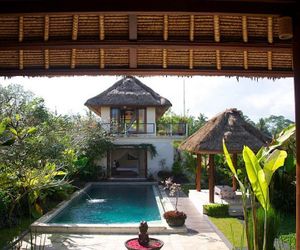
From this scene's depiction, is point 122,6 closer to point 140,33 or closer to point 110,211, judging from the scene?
point 140,33

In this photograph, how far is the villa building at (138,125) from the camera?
22438 mm

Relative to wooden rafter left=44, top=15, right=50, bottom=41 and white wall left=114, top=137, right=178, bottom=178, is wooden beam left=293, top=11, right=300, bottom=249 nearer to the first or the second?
wooden rafter left=44, top=15, right=50, bottom=41

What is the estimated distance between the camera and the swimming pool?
9.88 m

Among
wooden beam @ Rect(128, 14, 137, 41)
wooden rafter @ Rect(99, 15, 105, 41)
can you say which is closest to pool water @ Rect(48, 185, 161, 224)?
wooden rafter @ Rect(99, 15, 105, 41)

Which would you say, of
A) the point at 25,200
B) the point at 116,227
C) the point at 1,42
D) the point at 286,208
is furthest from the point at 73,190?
the point at 1,42

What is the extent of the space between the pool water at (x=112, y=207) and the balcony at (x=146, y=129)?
440 cm

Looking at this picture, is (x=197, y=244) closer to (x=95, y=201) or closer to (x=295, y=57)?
(x=295, y=57)

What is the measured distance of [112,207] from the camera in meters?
14.5

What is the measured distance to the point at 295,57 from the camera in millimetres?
3150

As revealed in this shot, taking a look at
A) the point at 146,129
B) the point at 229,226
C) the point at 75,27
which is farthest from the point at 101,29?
the point at 146,129

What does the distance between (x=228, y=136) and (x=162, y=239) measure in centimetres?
493

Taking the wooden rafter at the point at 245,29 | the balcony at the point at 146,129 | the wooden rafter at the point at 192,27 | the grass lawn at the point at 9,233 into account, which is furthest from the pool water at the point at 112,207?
the wooden rafter at the point at 245,29

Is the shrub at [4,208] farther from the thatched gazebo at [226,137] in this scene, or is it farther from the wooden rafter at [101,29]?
the wooden rafter at [101,29]

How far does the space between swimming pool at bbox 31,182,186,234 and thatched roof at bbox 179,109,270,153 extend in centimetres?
251
